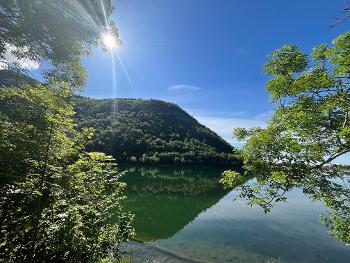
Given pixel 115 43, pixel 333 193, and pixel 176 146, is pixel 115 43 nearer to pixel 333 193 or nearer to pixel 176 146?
pixel 333 193

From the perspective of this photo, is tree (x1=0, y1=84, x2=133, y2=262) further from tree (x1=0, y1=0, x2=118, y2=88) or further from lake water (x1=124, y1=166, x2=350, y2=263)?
lake water (x1=124, y1=166, x2=350, y2=263)

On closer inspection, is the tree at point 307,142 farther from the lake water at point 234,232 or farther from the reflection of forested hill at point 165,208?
the reflection of forested hill at point 165,208

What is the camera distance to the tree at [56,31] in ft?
38.0

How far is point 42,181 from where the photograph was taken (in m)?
7.29

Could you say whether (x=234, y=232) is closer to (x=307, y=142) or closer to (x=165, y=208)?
(x=165, y=208)

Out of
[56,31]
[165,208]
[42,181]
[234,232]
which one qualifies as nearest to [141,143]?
[165,208]

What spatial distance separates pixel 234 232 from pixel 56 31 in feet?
95.6

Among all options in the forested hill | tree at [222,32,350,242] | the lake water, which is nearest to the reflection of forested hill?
the lake water

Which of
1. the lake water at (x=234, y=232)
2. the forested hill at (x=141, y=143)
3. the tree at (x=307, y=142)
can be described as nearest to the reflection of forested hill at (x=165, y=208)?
the lake water at (x=234, y=232)

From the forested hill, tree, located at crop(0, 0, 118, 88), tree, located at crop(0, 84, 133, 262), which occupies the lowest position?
tree, located at crop(0, 84, 133, 262)

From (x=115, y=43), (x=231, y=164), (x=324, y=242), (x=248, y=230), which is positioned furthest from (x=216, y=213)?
(x=231, y=164)

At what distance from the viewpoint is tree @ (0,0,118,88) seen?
11.6m

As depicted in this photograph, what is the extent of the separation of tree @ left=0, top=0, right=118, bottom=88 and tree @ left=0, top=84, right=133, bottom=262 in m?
4.78

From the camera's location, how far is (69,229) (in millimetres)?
8062
